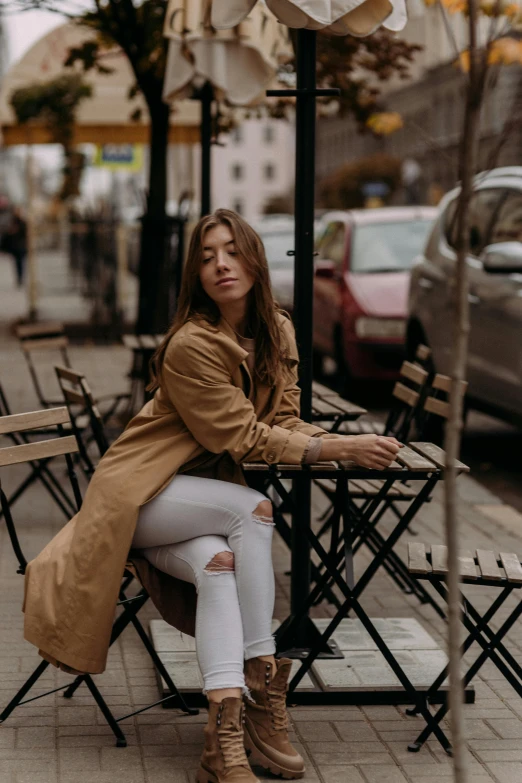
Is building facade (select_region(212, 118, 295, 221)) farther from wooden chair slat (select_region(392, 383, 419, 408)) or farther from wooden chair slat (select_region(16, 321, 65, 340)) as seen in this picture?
wooden chair slat (select_region(392, 383, 419, 408))

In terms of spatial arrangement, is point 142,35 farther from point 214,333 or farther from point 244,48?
point 214,333

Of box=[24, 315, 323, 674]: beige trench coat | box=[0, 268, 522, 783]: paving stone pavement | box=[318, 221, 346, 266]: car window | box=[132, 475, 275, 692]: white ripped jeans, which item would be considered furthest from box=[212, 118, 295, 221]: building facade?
box=[132, 475, 275, 692]: white ripped jeans

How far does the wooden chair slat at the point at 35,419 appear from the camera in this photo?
432cm

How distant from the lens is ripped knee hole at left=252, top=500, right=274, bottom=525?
394cm

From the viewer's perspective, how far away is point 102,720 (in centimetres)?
432

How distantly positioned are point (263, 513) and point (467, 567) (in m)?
0.68

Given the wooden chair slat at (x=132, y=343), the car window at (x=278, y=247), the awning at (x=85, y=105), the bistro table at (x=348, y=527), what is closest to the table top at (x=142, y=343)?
the wooden chair slat at (x=132, y=343)

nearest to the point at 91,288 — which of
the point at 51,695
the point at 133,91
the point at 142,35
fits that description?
the point at 133,91

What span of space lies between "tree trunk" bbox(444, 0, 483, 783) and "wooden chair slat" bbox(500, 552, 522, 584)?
46.4 inches

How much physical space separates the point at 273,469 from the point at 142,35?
6.46 meters

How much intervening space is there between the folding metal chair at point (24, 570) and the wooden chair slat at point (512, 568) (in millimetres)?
1117

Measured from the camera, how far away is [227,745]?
373 cm

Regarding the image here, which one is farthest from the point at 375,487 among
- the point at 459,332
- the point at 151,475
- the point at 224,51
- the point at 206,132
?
the point at 206,132

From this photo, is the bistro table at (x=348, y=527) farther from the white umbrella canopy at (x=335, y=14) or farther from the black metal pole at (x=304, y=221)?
the white umbrella canopy at (x=335, y=14)
